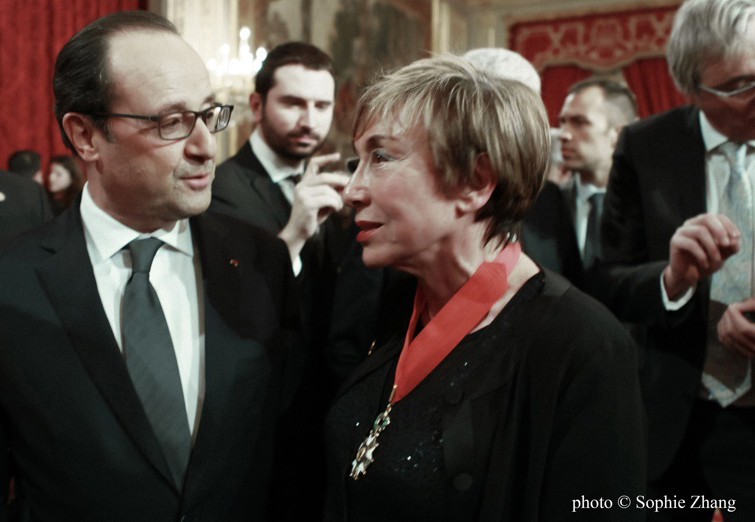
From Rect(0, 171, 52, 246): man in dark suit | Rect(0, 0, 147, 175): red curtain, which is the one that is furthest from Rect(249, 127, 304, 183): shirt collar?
Rect(0, 0, 147, 175): red curtain

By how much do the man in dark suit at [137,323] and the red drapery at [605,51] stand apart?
8.02 meters

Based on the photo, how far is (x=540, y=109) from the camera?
1.50 m

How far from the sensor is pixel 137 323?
60.2 inches

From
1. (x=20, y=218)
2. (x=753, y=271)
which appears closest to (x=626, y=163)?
(x=753, y=271)

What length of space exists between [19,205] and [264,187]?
0.83m

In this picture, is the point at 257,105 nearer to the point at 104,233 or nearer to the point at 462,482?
the point at 104,233

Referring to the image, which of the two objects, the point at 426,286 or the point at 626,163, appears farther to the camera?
the point at 626,163

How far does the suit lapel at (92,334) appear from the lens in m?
1.45

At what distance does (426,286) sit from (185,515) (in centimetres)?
69

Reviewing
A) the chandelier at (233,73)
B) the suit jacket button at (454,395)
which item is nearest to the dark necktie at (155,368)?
the suit jacket button at (454,395)

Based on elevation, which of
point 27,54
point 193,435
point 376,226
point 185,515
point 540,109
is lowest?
point 185,515

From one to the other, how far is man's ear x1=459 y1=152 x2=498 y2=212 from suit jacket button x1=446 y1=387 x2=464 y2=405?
0.37m

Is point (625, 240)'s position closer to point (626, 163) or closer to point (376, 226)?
point (626, 163)

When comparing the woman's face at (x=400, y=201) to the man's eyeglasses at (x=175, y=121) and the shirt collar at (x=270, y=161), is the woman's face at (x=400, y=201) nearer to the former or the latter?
the man's eyeglasses at (x=175, y=121)
